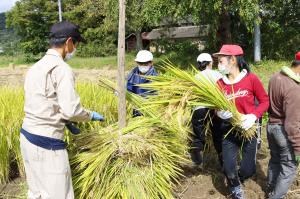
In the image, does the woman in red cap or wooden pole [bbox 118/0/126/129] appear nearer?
wooden pole [bbox 118/0/126/129]

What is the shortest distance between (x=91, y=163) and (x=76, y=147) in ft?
0.70

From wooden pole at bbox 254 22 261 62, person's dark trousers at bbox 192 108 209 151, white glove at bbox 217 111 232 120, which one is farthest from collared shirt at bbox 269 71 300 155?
wooden pole at bbox 254 22 261 62

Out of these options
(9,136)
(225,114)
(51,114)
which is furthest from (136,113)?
(9,136)

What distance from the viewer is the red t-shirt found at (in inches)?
122

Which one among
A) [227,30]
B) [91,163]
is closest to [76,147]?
[91,163]

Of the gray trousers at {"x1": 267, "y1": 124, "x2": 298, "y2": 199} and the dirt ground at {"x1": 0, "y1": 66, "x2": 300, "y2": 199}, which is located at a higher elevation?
the gray trousers at {"x1": 267, "y1": 124, "x2": 298, "y2": 199}

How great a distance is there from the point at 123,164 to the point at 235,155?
94 centimetres

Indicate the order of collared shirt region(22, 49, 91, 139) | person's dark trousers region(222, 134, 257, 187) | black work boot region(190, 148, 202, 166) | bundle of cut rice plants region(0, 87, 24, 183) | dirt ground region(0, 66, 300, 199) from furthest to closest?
black work boot region(190, 148, 202, 166) → bundle of cut rice plants region(0, 87, 24, 183) → dirt ground region(0, 66, 300, 199) → person's dark trousers region(222, 134, 257, 187) → collared shirt region(22, 49, 91, 139)

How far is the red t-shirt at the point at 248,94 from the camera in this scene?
122 inches

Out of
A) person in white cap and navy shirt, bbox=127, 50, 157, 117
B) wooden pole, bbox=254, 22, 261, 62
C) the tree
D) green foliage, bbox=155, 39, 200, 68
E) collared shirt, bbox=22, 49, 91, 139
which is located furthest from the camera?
the tree

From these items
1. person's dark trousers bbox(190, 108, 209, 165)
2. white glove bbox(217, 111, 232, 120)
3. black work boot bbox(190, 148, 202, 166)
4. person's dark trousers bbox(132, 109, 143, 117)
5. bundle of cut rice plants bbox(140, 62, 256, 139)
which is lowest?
black work boot bbox(190, 148, 202, 166)

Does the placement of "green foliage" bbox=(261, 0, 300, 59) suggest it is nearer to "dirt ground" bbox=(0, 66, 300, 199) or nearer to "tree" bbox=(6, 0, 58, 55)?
"dirt ground" bbox=(0, 66, 300, 199)

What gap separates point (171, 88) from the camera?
125 inches

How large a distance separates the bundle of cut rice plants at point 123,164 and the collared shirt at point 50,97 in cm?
50
